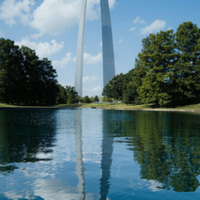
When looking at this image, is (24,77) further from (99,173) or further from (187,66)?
(99,173)

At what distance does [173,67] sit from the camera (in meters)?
60.4

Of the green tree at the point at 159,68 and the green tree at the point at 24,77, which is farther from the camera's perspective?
the green tree at the point at 24,77

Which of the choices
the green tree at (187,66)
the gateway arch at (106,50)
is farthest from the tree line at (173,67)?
the gateway arch at (106,50)

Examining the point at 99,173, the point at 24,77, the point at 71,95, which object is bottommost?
the point at 99,173

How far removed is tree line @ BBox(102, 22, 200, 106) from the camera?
59.9 metres

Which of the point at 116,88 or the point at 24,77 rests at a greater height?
the point at 24,77

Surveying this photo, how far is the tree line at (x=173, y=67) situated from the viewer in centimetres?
5991

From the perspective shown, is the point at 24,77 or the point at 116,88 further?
the point at 116,88

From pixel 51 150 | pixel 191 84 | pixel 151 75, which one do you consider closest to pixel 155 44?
pixel 151 75

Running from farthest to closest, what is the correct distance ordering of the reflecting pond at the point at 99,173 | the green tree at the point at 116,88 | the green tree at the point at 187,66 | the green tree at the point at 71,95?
the green tree at the point at 71,95 → the green tree at the point at 116,88 → the green tree at the point at 187,66 → the reflecting pond at the point at 99,173

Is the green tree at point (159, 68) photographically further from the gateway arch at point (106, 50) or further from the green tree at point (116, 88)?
the gateway arch at point (106, 50)

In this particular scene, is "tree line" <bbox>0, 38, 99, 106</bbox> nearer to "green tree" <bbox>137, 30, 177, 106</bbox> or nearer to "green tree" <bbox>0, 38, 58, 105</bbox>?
"green tree" <bbox>0, 38, 58, 105</bbox>

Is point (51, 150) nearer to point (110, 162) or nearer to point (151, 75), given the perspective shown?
point (110, 162)

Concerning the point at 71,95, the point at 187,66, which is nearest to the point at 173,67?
the point at 187,66
